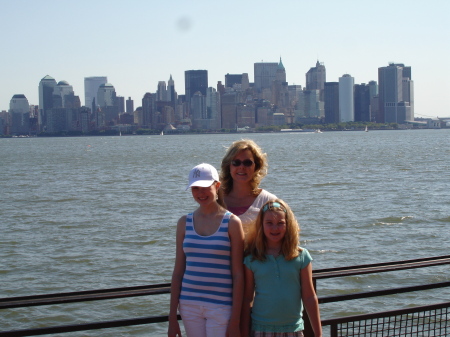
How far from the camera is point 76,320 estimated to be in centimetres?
1230

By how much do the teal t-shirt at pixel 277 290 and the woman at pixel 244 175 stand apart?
0.49 metres

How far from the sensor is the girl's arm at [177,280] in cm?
414

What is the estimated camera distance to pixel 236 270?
160 inches

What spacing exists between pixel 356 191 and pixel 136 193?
1095cm

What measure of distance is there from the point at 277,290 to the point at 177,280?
602 mm

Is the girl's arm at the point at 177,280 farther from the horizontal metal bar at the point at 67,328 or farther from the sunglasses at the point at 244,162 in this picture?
the sunglasses at the point at 244,162

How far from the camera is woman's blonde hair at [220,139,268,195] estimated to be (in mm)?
4562

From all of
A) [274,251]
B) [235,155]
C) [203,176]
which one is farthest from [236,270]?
[235,155]

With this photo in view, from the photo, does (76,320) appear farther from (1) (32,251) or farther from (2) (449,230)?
(2) (449,230)

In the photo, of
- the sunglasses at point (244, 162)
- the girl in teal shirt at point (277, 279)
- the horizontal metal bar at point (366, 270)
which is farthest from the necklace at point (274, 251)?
the sunglasses at point (244, 162)

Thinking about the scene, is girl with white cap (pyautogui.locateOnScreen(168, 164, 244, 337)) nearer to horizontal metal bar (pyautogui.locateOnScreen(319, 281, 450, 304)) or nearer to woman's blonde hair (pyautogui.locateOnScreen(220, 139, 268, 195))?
woman's blonde hair (pyautogui.locateOnScreen(220, 139, 268, 195))

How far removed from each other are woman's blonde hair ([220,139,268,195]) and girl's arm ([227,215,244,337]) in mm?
577

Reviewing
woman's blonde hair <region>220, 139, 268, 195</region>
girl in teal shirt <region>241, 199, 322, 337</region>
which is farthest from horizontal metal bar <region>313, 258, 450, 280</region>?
woman's blonde hair <region>220, 139, 268, 195</region>

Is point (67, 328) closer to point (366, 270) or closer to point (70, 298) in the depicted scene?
point (70, 298)
